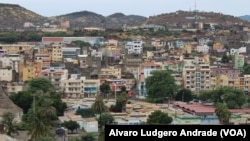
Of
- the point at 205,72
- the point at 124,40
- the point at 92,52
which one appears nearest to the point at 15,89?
the point at 205,72

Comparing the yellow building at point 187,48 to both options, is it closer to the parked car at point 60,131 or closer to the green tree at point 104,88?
the green tree at point 104,88

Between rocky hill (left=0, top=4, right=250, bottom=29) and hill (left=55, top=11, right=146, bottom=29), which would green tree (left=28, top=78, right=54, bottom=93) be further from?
hill (left=55, top=11, right=146, bottom=29)

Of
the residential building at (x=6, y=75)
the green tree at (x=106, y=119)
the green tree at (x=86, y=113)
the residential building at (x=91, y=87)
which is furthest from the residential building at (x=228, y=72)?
the green tree at (x=106, y=119)

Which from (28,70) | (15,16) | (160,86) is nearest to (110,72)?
(28,70)

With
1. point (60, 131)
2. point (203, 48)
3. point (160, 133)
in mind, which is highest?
point (160, 133)

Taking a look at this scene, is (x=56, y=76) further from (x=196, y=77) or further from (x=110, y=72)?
(x=196, y=77)

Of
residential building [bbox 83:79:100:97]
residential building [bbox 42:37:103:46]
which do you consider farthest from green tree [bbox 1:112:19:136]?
residential building [bbox 42:37:103:46]
